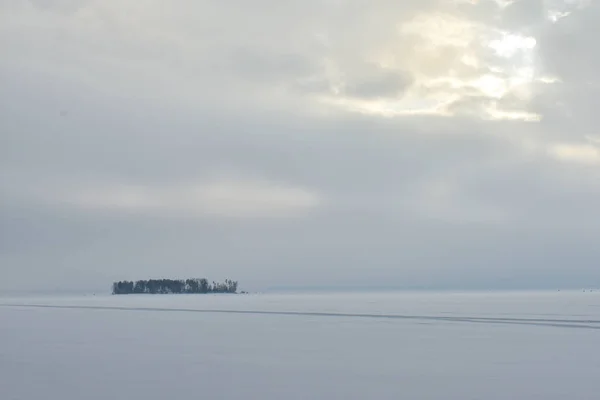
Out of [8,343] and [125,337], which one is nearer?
[8,343]

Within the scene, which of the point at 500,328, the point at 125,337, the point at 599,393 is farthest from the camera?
the point at 500,328

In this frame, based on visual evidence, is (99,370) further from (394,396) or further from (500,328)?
(500,328)

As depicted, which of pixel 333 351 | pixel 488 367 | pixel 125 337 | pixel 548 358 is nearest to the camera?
pixel 488 367

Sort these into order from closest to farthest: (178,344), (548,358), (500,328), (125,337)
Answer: (548,358), (178,344), (125,337), (500,328)

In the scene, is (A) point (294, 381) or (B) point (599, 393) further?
(A) point (294, 381)

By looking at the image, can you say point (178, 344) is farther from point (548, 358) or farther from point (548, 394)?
point (548, 394)

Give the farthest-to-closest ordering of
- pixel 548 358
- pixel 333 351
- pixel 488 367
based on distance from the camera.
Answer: pixel 333 351 < pixel 548 358 < pixel 488 367

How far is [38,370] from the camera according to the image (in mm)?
25031

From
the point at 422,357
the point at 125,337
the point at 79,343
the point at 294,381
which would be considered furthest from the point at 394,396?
the point at 125,337

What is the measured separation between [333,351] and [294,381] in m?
8.66

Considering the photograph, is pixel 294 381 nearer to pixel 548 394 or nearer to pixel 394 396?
pixel 394 396

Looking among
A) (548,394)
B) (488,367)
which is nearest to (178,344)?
(488,367)

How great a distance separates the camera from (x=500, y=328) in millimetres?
43406

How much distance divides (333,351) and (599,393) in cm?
1308
